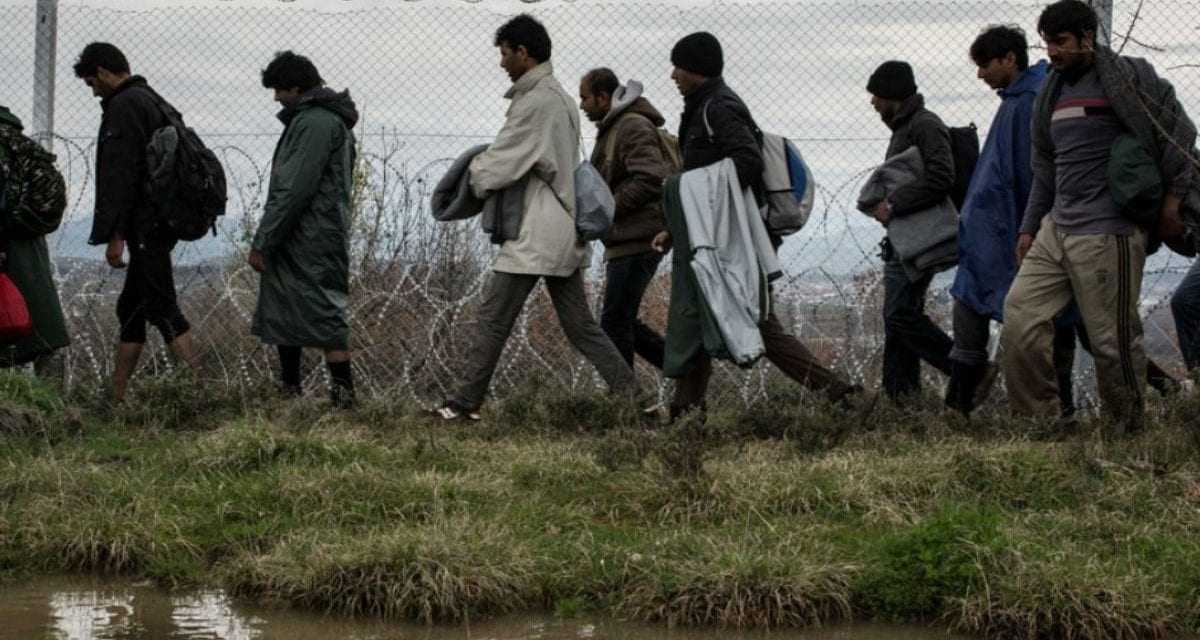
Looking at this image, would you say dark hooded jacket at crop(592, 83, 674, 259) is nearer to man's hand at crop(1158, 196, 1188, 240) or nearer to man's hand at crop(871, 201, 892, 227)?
man's hand at crop(871, 201, 892, 227)

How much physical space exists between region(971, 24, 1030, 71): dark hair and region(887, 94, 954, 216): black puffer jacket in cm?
45

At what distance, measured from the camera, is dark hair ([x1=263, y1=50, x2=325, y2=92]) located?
9.30 m

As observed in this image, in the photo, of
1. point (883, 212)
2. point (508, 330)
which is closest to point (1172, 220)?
point (883, 212)

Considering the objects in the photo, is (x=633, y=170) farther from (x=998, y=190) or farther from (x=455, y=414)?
(x=998, y=190)

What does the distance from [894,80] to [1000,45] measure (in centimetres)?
59

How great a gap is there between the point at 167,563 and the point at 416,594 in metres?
0.98

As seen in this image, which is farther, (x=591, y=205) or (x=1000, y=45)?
(x=591, y=205)

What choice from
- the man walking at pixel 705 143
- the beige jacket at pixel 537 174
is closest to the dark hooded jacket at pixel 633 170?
the beige jacket at pixel 537 174

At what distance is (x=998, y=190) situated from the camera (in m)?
8.17

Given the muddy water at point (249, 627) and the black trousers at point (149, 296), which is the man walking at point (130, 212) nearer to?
the black trousers at point (149, 296)

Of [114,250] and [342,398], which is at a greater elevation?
[114,250]

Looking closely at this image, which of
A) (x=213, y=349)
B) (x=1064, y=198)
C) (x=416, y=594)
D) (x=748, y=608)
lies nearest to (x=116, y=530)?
(x=416, y=594)

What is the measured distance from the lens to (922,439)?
788 cm

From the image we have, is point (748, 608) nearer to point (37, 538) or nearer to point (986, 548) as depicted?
point (986, 548)
